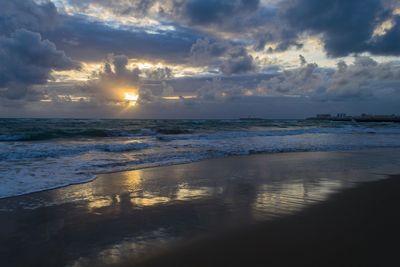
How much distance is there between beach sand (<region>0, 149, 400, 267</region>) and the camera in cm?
420

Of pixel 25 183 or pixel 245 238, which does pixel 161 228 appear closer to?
pixel 245 238

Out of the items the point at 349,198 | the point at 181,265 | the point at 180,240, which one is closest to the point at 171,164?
the point at 349,198

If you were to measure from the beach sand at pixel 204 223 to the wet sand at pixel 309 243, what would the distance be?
0.05ft

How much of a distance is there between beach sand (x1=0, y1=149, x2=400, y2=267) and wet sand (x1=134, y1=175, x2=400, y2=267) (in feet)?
0.05

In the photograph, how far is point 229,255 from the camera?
4.24m

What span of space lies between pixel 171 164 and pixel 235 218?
709 cm

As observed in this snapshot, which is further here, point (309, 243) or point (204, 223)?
point (204, 223)

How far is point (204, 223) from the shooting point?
5.55 metres

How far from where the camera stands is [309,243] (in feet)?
15.0

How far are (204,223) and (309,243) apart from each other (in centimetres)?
171

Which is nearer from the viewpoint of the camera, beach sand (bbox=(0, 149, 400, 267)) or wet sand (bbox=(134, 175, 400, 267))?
wet sand (bbox=(134, 175, 400, 267))

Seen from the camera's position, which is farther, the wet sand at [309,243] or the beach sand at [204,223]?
the beach sand at [204,223]

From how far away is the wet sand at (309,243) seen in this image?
4.05 meters

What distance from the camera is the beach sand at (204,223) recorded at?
4.20m
